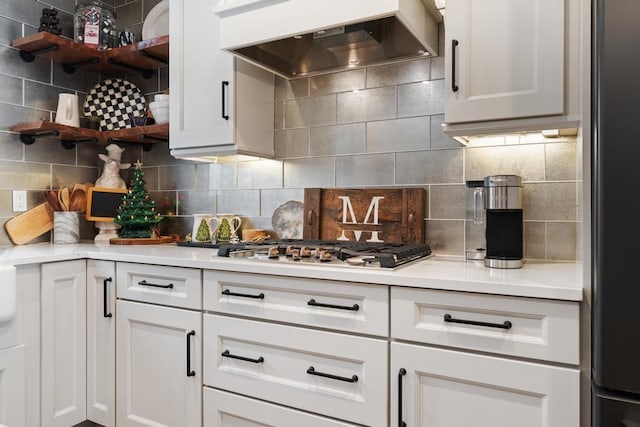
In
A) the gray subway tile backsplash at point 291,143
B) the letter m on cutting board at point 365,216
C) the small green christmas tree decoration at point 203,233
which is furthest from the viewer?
the small green christmas tree decoration at point 203,233

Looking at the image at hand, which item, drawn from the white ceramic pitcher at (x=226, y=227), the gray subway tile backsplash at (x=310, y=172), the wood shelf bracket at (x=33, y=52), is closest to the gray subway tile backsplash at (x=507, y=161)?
the gray subway tile backsplash at (x=310, y=172)

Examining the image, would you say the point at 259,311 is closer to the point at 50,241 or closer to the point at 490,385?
the point at 490,385

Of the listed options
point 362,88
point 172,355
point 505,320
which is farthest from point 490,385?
point 362,88

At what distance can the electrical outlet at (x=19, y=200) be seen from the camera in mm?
2518

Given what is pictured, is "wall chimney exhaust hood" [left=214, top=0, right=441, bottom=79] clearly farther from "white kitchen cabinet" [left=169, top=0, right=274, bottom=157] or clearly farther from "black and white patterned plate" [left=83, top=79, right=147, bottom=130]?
"black and white patterned plate" [left=83, top=79, right=147, bottom=130]

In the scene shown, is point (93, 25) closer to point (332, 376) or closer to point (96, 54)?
point (96, 54)

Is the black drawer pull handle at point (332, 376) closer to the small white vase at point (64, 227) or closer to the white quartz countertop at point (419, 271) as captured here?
the white quartz countertop at point (419, 271)

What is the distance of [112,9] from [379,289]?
2.67 m

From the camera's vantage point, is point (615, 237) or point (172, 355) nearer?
point (615, 237)

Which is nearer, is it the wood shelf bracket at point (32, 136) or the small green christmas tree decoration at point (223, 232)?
the small green christmas tree decoration at point (223, 232)

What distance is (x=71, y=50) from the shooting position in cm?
255

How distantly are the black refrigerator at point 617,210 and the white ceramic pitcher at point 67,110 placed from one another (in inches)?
105

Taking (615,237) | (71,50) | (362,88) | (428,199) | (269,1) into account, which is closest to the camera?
(615,237)

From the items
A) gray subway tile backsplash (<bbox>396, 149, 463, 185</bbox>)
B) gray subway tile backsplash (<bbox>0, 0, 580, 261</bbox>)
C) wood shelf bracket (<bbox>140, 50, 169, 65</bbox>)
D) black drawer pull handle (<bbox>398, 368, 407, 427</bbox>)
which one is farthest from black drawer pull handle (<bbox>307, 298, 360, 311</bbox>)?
wood shelf bracket (<bbox>140, 50, 169, 65</bbox>)
